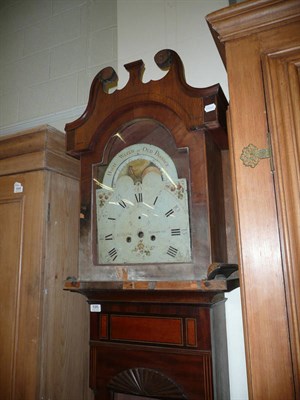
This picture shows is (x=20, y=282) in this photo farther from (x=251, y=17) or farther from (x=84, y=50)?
(x=84, y=50)

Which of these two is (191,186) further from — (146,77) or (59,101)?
(59,101)

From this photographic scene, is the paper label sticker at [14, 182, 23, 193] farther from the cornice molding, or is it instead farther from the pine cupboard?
the cornice molding

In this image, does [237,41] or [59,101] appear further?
[59,101]

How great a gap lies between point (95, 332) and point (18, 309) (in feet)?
0.97

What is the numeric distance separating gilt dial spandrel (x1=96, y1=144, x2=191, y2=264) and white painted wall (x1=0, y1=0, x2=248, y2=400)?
0.41 m

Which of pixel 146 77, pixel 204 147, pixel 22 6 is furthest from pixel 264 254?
pixel 22 6

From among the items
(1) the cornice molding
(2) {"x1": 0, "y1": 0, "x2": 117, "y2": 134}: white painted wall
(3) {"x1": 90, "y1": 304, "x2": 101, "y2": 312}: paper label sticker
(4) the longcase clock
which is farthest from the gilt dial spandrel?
(2) {"x1": 0, "y1": 0, "x2": 117, "y2": 134}: white painted wall

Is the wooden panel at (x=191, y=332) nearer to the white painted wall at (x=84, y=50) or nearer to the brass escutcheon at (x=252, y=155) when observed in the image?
the white painted wall at (x=84, y=50)

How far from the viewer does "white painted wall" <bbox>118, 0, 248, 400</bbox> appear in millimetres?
1376

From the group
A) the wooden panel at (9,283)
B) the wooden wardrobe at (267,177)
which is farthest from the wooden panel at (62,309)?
the wooden wardrobe at (267,177)

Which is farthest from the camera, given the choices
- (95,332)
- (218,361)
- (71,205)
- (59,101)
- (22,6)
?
(22,6)

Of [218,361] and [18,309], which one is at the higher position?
[18,309]

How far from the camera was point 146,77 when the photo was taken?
148 cm

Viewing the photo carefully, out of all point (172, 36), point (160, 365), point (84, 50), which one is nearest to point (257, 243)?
point (160, 365)
